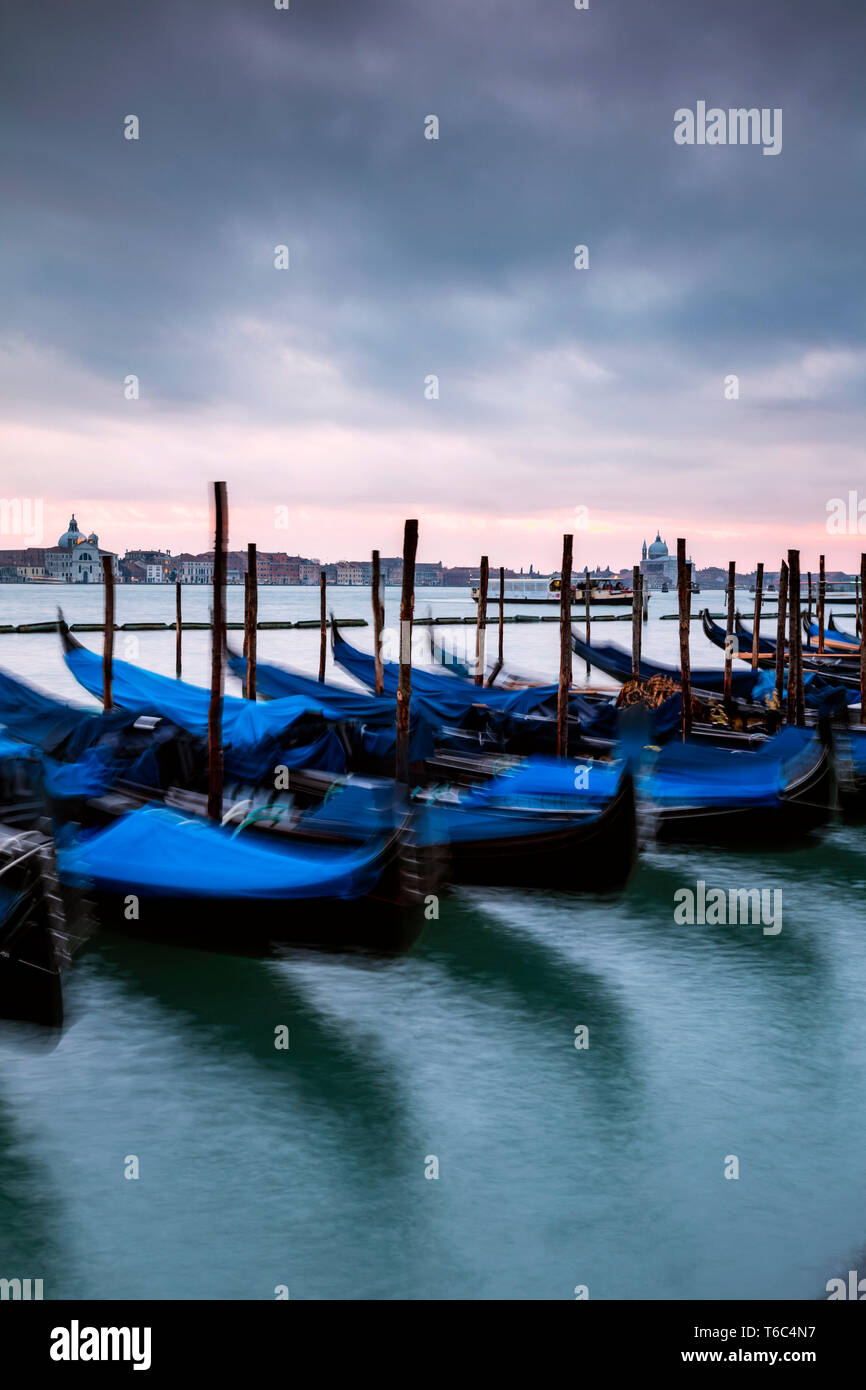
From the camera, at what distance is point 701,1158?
5.28 metres

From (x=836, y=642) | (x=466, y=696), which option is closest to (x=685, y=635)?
(x=466, y=696)

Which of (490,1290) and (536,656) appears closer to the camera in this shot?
(490,1290)

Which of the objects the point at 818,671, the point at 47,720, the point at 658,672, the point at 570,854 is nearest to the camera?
the point at 570,854

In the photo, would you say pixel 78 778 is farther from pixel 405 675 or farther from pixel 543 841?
pixel 543 841

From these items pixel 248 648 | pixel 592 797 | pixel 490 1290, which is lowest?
→ pixel 490 1290

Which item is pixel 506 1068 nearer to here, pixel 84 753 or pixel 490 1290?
pixel 490 1290

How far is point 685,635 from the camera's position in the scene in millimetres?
13578

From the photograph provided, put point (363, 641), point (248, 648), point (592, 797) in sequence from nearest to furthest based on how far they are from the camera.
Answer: point (592, 797), point (248, 648), point (363, 641)

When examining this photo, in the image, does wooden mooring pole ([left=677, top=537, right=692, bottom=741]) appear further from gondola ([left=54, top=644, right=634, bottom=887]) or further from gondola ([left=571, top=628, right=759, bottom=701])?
gondola ([left=54, top=644, right=634, bottom=887])

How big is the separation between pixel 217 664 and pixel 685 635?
676 cm

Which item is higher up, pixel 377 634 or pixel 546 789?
pixel 377 634

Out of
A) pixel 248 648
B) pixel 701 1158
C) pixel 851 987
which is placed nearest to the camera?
pixel 701 1158
